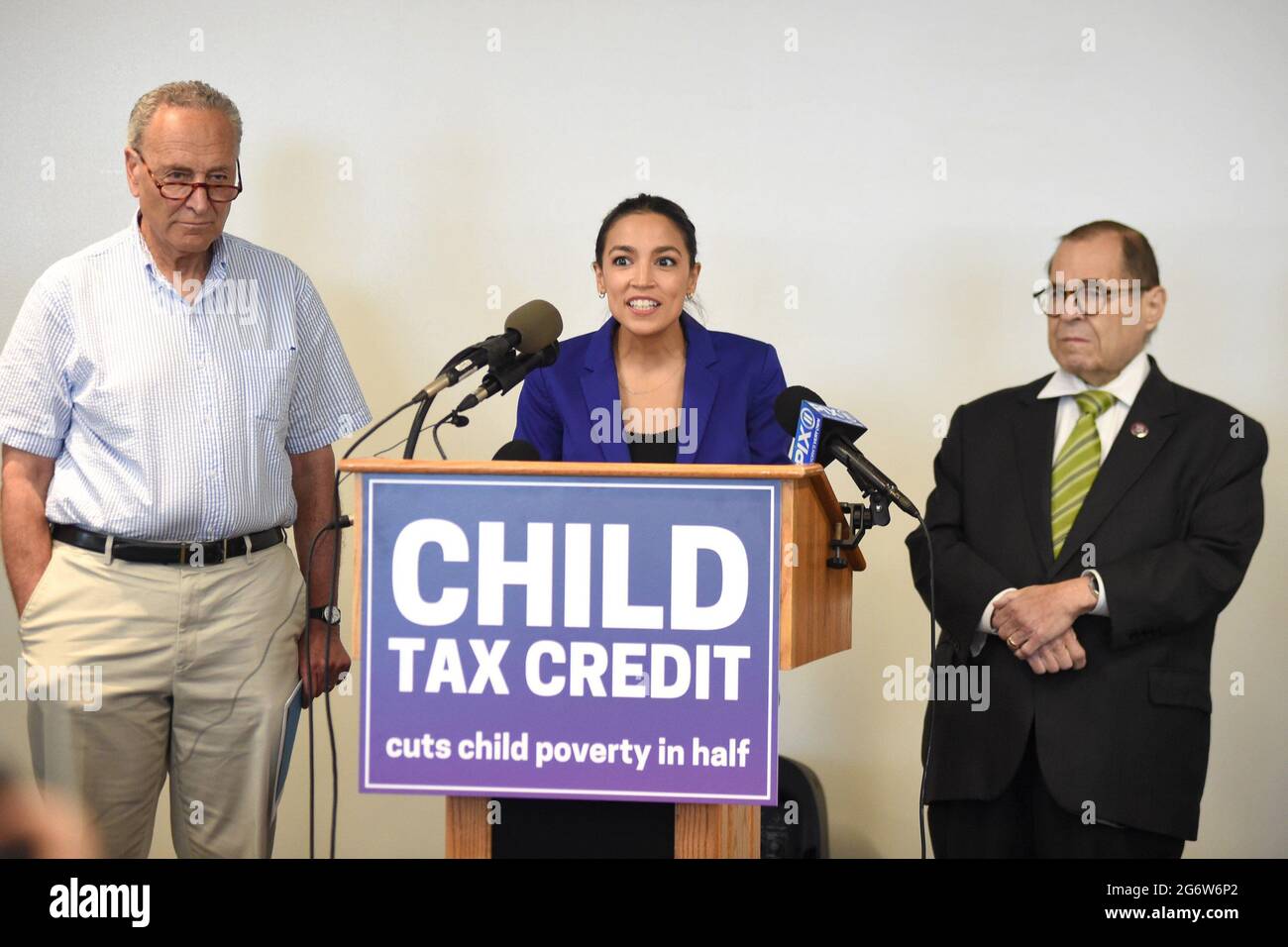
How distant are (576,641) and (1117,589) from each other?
1.20 m

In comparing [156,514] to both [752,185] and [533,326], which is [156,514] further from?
[752,185]

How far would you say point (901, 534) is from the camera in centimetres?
403

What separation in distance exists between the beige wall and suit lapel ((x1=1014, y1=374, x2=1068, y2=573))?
963 mm

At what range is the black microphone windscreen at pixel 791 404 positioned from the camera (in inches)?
96.8

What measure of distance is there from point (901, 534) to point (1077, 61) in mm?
1438

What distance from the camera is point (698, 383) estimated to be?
288cm

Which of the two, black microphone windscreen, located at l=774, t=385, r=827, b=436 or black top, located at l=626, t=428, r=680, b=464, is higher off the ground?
black microphone windscreen, located at l=774, t=385, r=827, b=436

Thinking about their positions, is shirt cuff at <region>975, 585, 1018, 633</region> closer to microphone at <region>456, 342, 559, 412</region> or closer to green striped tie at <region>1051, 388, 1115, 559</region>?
green striped tie at <region>1051, 388, 1115, 559</region>

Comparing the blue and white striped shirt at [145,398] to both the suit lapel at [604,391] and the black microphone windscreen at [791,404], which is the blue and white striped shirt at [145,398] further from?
the black microphone windscreen at [791,404]

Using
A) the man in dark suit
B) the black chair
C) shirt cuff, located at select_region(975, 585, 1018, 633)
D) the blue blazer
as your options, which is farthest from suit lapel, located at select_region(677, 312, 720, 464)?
the black chair

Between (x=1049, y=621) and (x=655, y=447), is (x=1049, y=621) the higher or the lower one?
the lower one

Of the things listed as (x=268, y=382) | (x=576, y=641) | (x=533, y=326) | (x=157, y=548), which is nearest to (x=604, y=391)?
(x=533, y=326)

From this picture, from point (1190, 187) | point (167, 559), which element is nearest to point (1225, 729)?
point (1190, 187)

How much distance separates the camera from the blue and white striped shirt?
2754 millimetres
